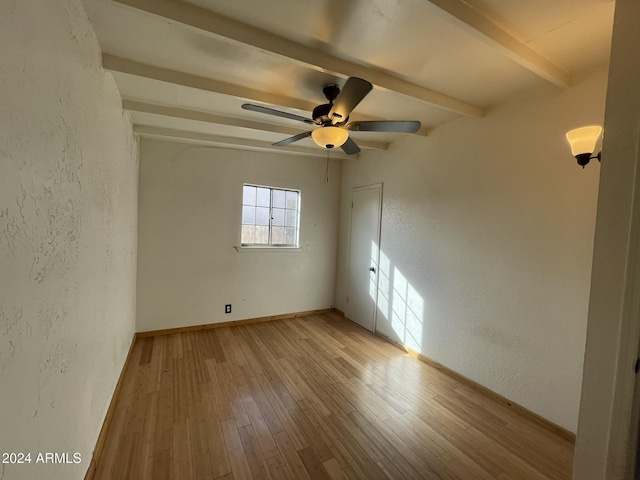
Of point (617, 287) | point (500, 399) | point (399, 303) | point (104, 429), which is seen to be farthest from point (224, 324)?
point (617, 287)

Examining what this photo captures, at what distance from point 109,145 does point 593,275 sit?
2605 mm

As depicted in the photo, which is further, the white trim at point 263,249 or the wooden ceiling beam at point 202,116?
the white trim at point 263,249

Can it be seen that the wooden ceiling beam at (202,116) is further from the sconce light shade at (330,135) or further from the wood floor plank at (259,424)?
the wood floor plank at (259,424)

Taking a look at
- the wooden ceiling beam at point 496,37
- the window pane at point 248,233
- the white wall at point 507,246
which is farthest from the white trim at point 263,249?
the wooden ceiling beam at point 496,37

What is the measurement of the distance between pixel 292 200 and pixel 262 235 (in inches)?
28.1

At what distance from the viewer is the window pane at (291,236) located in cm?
415

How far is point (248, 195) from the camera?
3830 mm

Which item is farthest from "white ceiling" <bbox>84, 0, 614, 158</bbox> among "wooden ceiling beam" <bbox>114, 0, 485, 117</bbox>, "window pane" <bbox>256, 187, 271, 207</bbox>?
"window pane" <bbox>256, 187, 271, 207</bbox>

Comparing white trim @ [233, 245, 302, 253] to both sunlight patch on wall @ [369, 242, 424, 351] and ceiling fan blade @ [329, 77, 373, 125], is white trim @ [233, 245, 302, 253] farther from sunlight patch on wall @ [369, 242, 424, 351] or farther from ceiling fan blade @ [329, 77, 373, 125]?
ceiling fan blade @ [329, 77, 373, 125]

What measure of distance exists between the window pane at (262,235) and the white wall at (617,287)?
3549 millimetres

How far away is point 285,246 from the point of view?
4.09m

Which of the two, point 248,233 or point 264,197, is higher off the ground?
point 264,197

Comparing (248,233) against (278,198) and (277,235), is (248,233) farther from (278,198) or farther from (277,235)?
(278,198)

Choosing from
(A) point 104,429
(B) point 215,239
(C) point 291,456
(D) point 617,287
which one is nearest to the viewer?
(D) point 617,287
